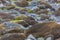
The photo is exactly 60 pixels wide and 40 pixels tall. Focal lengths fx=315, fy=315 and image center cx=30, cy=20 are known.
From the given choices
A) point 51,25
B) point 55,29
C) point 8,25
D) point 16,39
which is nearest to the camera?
point 16,39

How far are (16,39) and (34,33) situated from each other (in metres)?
1.39

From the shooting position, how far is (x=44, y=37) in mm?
13336

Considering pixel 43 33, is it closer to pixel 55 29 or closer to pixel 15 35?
pixel 55 29

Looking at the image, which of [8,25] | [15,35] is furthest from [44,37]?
[8,25]

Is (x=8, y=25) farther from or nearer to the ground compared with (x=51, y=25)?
nearer to the ground

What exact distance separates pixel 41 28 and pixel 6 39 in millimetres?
2328

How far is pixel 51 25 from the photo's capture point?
48.5ft

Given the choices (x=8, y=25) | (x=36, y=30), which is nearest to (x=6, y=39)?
(x=36, y=30)

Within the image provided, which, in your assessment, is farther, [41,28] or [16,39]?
[41,28]

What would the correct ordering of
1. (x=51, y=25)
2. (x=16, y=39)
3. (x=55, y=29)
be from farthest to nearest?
1. (x=51, y=25)
2. (x=55, y=29)
3. (x=16, y=39)

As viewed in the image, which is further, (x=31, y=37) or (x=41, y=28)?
(x=41, y=28)

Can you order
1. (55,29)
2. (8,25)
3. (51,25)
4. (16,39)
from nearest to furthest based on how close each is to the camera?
(16,39) → (55,29) → (51,25) → (8,25)

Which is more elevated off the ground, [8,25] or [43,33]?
[43,33]

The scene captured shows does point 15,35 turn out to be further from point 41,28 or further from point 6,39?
point 41,28
